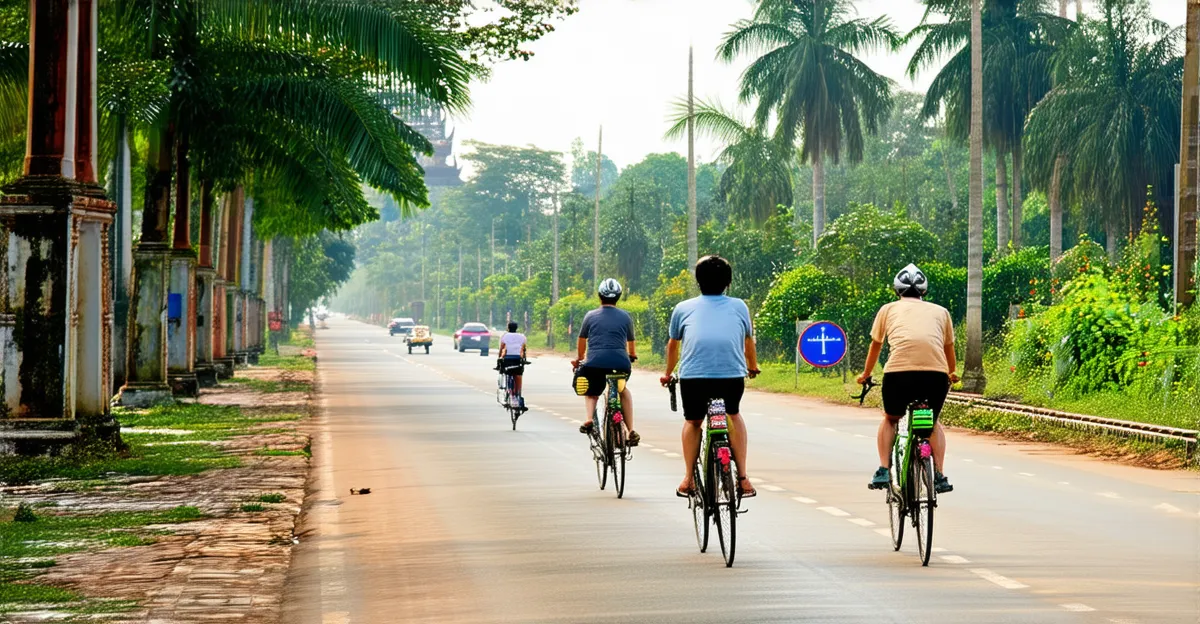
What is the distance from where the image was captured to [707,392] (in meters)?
11.6

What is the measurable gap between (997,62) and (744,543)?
46880mm

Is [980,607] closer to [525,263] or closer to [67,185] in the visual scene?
[67,185]

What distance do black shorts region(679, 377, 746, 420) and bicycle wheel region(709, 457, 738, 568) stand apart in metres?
0.46

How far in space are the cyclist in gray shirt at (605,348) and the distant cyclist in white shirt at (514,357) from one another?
10277 mm

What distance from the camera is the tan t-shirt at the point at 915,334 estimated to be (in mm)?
11352

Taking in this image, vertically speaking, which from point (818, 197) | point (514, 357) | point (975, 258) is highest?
point (818, 197)

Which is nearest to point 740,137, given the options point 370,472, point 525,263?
point 370,472

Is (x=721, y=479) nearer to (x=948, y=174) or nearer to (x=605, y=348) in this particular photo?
(x=605, y=348)

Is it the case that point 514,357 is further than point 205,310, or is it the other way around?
point 205,310

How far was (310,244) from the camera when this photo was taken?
77.4 metres

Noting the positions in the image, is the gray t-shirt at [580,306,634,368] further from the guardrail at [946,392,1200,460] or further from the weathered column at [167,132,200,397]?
the weathered column at [167,132,200,397]

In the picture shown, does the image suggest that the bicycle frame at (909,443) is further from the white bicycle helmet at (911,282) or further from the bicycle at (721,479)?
the bicycle at (721,479)

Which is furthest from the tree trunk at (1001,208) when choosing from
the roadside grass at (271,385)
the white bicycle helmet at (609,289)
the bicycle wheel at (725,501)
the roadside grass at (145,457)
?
the bicycle wheel at (725,501)

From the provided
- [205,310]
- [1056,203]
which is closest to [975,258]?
[205,310]
